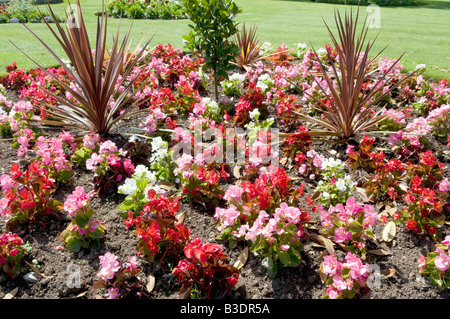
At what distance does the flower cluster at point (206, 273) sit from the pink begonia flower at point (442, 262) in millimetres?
1040

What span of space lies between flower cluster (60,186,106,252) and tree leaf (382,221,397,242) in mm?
1776

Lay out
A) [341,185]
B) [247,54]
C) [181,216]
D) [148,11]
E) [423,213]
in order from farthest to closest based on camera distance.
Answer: [148,11] < [247,54] < [181,216] < [341,185] < [423,213]

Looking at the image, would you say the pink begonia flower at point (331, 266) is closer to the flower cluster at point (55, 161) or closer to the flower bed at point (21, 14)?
the flower cluster at point (55, 161)

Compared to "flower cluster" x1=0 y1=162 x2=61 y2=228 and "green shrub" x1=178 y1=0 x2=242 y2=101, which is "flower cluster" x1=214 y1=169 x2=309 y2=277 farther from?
"green shrub" x1=178 y1=0 x2=242 y2=101

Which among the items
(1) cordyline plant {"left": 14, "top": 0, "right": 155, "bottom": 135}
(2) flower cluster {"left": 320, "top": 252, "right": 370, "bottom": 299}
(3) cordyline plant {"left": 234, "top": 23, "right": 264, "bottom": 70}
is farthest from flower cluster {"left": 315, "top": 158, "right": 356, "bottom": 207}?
(3) cordyline plant {"left": 234, "top": 23, "right": 264, "bottom": 70}

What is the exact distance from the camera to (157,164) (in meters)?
2.83

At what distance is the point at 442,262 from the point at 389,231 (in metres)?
0.46

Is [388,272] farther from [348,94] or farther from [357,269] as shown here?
[348,94]

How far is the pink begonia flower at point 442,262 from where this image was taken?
6.08 ft

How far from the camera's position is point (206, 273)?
187 cm

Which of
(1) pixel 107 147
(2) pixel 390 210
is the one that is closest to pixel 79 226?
(1) pixel 107 147

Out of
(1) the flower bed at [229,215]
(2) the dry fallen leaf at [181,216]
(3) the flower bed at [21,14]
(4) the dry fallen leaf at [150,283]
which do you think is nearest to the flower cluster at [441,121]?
(1) the flower bed at [229,215]

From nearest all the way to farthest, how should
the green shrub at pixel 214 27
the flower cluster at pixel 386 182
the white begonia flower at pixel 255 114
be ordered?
the flower cluster at pixel 386 182 < the white begonia flower at pixel 255 114 < the green shrub at pixel 214 27

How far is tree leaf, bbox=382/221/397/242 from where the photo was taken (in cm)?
227
